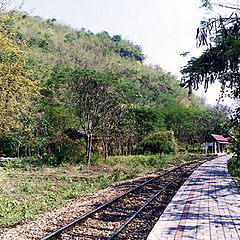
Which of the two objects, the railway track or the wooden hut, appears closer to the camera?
the railway track

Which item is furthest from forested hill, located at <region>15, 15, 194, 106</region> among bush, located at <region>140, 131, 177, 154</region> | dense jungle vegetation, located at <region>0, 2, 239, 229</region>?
bush, located at <region>140, 131, 177, 154</region>

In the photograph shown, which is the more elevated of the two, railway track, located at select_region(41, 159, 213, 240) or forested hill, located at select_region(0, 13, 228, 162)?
forested hill, located at select_region(0, 13, 228, 162)

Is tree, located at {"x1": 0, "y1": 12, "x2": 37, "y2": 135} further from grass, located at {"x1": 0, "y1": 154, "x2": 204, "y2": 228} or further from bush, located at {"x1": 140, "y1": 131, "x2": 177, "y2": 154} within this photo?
bush, located at {"x1": 140, "y1": 131, "x2": 177, "y2": 154}

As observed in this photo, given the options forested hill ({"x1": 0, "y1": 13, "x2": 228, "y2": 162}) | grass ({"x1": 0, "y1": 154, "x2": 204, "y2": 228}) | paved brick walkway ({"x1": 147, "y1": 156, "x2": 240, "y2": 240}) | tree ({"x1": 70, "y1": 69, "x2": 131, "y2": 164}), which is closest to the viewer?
paved brick walkway ({"x1": 147, "y1": 156, "x2": 240, "y2": 240})

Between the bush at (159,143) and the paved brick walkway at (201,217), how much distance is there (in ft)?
74.4

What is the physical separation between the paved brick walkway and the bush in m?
22.7

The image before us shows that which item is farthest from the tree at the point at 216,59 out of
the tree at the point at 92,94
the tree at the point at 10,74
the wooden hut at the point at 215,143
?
the wooden hut at the point at 215,143

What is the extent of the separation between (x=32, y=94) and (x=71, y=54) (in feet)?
242

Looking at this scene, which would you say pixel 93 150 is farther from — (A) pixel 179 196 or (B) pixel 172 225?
(B) pixel 172 225

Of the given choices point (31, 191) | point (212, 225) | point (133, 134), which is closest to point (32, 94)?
point (31, 191)

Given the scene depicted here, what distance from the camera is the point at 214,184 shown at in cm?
1245

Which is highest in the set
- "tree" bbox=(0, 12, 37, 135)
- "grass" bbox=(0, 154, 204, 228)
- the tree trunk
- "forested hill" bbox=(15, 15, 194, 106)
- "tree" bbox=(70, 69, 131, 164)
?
"forested hill" bbox=(15, 15, 194, 106)

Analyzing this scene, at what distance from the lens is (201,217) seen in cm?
699

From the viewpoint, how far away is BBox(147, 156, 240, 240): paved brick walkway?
572 cm
